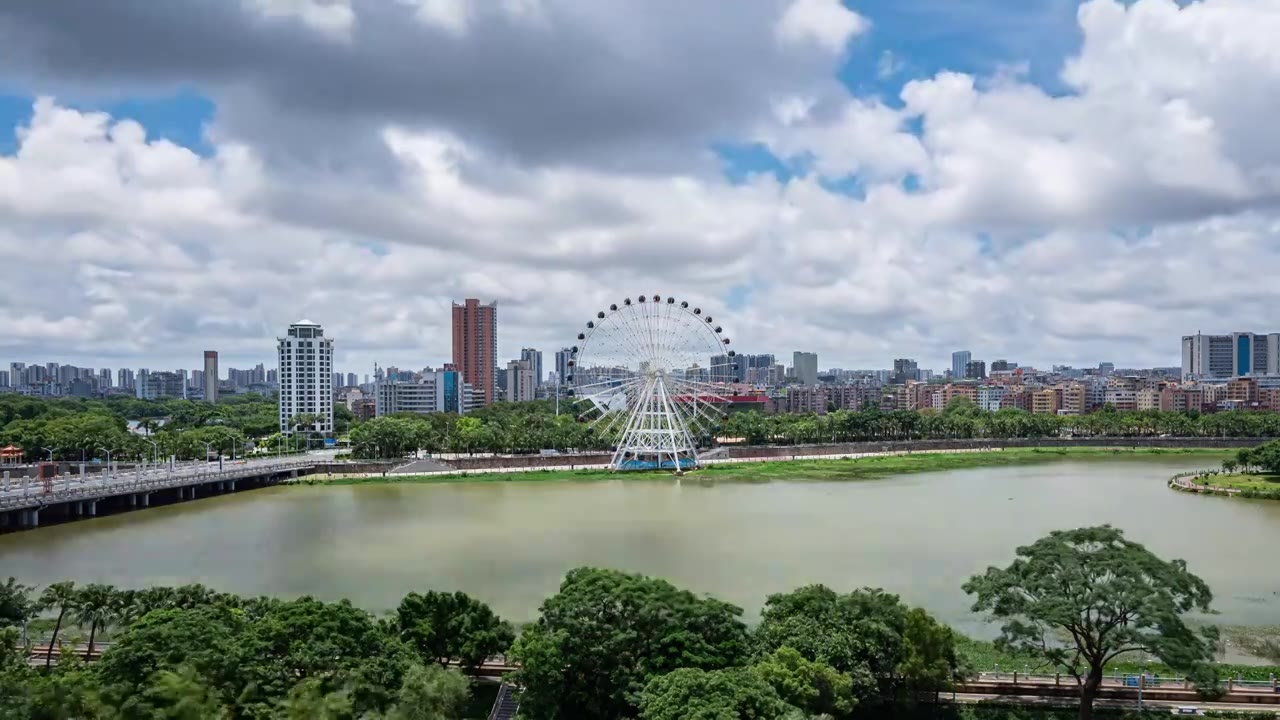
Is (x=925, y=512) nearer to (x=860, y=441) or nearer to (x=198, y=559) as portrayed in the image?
(x=198, y=559)

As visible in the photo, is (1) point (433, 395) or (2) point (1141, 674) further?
(1) point (433, 395)

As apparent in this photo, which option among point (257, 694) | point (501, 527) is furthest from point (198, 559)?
point (257, 694)

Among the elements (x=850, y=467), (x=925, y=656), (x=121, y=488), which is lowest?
(x=850, y=467)

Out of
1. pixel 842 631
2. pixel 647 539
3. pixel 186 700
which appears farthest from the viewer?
pixel 647 539

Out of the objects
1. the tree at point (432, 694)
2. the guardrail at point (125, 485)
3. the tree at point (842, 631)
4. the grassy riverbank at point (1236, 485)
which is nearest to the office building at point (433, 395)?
the guardrail at point (125, 485)

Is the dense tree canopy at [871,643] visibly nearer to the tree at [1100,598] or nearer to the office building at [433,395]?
the tree at [1100,598]

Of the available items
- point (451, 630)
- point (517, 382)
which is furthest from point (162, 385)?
point (451, 630)

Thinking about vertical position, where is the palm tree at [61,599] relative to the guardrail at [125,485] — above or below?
above

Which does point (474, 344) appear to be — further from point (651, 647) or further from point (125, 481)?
point (651, 647)
